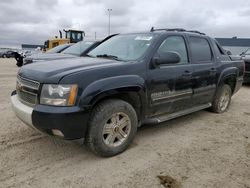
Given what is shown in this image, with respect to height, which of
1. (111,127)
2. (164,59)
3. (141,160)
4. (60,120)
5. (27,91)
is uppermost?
(164,59)

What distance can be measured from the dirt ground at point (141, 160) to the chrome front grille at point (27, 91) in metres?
0.77

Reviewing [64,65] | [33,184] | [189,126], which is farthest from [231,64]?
[33,184]

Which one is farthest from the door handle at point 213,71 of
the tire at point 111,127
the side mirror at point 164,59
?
the tire at point 111,127

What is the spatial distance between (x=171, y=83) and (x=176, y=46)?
0.77m

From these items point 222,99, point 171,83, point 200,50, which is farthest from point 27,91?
point 222,99

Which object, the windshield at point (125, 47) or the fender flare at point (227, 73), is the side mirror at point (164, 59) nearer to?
the windshield at point (125, 47)

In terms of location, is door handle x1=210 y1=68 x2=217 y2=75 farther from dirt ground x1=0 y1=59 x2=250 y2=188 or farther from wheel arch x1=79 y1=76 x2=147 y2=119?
wheel arch x1=79 y1=76 x2=147 y2=119

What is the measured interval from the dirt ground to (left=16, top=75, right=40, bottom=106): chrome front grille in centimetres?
77

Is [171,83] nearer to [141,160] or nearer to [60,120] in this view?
[141,160]

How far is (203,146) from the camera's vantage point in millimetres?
3947

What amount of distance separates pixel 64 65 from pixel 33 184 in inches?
60.8

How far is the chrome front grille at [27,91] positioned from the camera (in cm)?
317

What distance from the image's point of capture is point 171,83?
13.4 ft

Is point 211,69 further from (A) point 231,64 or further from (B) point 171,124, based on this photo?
(B) point 171,124
